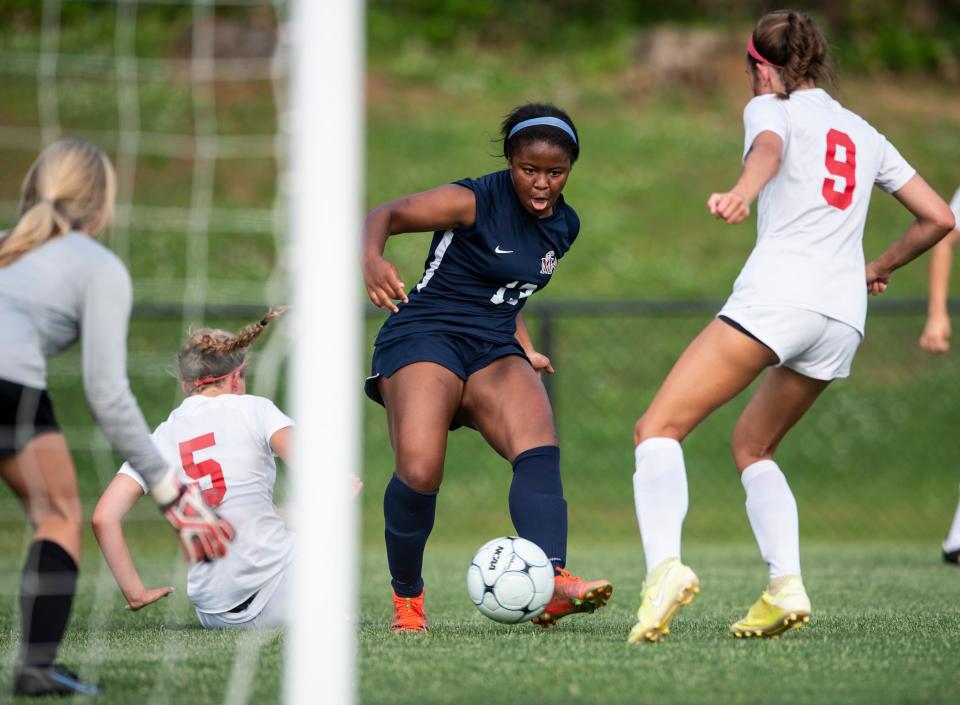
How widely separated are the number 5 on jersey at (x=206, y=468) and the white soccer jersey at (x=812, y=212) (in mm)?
1849

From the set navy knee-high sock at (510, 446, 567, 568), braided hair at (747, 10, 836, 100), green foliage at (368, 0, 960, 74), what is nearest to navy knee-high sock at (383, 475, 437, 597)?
navy knee-high sock at (510, 446, 567, 568)

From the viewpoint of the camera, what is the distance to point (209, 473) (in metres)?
4.54

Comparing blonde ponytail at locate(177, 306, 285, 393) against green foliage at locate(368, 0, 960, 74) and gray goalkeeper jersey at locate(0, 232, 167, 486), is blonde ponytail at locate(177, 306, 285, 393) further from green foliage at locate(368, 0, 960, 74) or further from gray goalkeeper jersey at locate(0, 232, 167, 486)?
green foliage at locate(368, 0, 960, 74)

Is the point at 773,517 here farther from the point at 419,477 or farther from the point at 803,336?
the point at 419,477

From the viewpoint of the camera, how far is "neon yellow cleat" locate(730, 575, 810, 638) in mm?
4039

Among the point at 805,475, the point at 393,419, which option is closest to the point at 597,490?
the point at 805,475

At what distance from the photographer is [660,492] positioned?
396cm

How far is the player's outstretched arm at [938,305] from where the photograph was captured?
5.73m

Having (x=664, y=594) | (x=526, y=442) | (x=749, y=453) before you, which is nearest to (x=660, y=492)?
(x=664, y=594)

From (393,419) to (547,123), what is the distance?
3.89 feet

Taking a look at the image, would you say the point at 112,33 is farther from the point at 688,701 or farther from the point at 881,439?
the point at 688,701

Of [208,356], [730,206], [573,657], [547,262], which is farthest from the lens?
[547,262]

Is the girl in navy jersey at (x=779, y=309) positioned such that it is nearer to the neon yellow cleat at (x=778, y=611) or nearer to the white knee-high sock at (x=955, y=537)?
the neon yellow cleat at (x=778, y=611)

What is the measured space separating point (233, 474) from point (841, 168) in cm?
230
